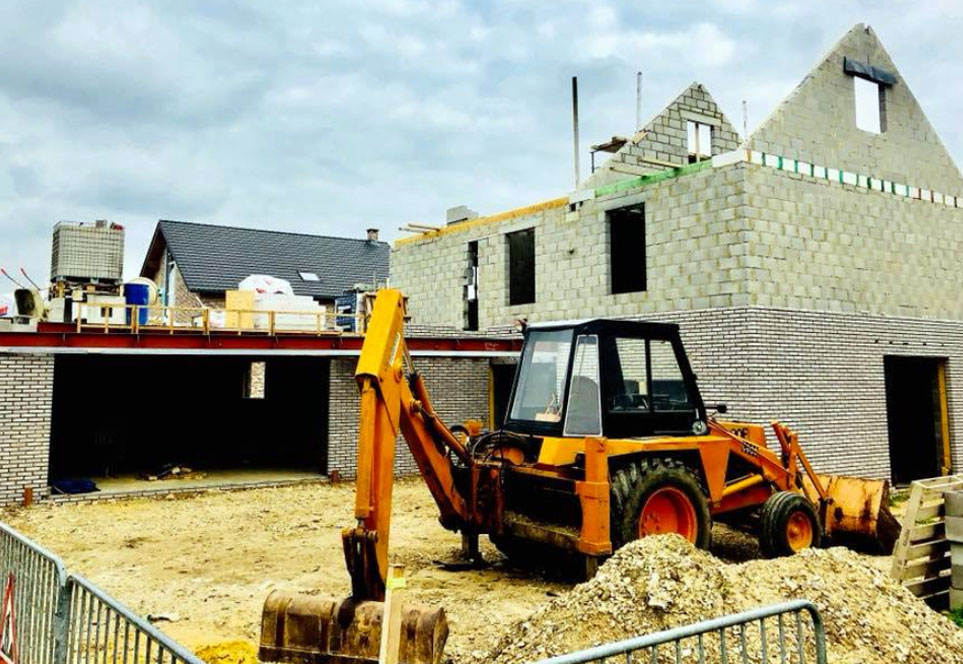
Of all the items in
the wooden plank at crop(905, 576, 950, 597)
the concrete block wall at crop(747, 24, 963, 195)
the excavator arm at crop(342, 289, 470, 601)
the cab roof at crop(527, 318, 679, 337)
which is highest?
the concrete block wall at crop(747, 24, 963, 195)

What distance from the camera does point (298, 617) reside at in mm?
5387

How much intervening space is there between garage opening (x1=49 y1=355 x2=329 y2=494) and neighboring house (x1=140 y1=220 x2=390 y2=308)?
8.83m

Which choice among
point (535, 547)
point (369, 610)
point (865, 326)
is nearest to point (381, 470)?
point (369, 610)

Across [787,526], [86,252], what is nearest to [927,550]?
[787,526]

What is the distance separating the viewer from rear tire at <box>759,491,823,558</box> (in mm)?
8258

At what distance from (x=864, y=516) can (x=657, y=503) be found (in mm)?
3587

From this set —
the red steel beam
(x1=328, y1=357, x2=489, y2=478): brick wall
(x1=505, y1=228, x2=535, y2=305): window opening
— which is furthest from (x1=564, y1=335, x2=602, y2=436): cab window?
(x1=505, y1=228, x2=535, y2=305): window opening

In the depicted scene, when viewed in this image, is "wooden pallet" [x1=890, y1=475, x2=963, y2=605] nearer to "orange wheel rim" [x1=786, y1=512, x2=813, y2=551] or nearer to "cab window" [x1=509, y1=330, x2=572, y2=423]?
"orange wheel rim" [x1=786, y1=512, x2=813, y2=551]

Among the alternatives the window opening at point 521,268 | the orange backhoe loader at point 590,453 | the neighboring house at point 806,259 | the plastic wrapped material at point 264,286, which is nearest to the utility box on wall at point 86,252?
the plastic wrapped material at point 264,286

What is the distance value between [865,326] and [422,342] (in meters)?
9.67

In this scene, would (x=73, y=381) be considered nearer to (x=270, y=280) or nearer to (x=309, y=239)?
(x=270, y=280)

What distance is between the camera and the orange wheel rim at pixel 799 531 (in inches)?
337

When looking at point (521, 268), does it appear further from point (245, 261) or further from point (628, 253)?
point (245, 261)

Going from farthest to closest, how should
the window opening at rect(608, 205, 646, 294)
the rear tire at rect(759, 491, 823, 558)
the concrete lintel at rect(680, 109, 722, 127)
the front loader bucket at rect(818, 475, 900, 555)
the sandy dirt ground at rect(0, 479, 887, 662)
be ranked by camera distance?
the concrete lintel at rect(680, 109, 722, 127) → the window opening at rect(608, 205, 646, 294) → the front loader bucket at rect(818, 475, 900, 555) → the rear tire at rect(759, 491, 823, 558) → the sandy dirt ground at rect(0, 479, 887, 662)
